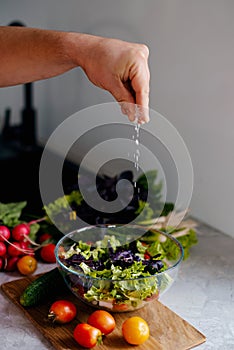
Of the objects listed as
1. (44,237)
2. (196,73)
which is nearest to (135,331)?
(44,237)

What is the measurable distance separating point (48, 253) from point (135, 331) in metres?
0.40

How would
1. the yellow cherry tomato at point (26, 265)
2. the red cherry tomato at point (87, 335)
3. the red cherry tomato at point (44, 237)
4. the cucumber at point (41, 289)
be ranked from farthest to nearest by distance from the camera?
the red cherry tomato at point (44, 237), the yellow cherry tomato at point (26, 265), the cucumber at point (41, 289), the red cherry tomato at point (87, 335)

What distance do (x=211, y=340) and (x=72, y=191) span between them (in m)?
0.61

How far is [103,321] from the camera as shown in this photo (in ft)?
3.41

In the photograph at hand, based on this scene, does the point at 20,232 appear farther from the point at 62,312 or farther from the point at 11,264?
the point at 62,312

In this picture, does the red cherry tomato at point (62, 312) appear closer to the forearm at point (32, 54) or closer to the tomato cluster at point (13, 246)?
the tomato cluster at point (13, 246)

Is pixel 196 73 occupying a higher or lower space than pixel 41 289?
higher

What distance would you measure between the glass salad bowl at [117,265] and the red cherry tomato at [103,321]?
0.12 feet

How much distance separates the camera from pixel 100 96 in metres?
1.90

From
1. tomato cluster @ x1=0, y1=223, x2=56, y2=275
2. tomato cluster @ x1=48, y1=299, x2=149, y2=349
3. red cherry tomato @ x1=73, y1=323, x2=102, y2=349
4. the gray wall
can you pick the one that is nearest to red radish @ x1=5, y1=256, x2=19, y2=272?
tomato cluster @ x1=0, y1=223, x2=56, y2=275

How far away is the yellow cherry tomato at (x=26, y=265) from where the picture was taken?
50.5 inches

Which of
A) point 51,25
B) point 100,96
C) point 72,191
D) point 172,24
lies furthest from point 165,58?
point 51,25

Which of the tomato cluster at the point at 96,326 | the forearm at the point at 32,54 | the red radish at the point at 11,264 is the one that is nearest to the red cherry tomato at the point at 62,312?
the tomato cluster at the point at 96,326

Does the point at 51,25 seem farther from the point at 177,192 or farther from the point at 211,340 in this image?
the point at 211,340
